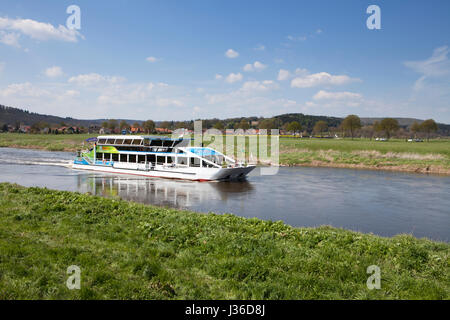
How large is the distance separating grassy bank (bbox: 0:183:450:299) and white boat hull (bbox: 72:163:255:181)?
70.0ft

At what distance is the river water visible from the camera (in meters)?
19.3

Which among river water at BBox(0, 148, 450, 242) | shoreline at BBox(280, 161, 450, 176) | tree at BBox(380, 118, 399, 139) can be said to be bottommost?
river water at BBox(0, 148, 450, 242)

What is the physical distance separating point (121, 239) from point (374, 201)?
Answer: 2184cm

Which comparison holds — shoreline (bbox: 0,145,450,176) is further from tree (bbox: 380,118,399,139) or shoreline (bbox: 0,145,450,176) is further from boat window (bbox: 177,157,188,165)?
tree (bbox: 380,118,399,139)

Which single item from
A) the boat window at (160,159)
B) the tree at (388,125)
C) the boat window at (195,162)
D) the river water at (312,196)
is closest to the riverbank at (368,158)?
the river water at (312,196)

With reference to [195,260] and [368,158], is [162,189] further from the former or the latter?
[368,158]

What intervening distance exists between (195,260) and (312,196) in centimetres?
2006

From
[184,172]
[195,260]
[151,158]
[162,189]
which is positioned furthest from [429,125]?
[195,260]

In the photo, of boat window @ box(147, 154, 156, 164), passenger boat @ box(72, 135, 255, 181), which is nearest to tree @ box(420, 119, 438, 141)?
passenger boat @ box(72, 135, 255, 181)

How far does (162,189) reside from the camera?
98.2ft

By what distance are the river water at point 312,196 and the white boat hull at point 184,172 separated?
1142 mm

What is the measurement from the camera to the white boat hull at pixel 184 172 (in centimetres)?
3444
